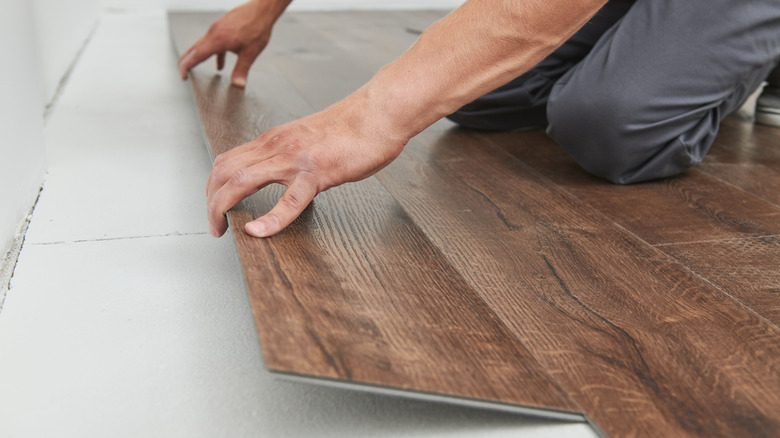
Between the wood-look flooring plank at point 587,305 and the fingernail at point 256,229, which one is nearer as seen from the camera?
the wood-look flooring plank at point 587,305

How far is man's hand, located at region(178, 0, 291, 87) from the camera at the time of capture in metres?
1.91

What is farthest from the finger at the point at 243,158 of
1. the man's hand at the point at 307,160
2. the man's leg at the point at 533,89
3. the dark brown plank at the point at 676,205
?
the man's leg at the point at 533,89

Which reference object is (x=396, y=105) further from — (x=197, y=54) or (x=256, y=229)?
(x=197, y=54)

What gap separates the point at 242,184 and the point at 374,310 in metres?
0.26

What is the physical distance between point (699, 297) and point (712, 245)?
217 mm

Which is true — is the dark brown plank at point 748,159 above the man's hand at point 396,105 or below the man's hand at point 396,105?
below

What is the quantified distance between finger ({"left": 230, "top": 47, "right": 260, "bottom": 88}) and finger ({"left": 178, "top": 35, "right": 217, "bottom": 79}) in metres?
0.07

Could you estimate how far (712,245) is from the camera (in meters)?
1.19

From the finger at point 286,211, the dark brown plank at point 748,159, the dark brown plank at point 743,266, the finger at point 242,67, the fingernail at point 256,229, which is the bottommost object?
the finger at point 242,67

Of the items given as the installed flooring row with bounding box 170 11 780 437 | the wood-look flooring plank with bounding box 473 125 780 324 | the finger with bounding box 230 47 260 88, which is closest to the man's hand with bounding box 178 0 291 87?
the finger with bounding box 230 47 260 88

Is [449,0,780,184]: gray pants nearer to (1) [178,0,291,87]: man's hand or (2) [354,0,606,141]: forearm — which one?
(2) [354,0,606,141]: forearm

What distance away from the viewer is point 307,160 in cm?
100

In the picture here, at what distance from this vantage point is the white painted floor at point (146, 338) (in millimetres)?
793

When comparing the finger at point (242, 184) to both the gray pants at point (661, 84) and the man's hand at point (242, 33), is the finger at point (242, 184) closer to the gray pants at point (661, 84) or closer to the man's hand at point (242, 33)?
the gray pants at point (661, 84)
